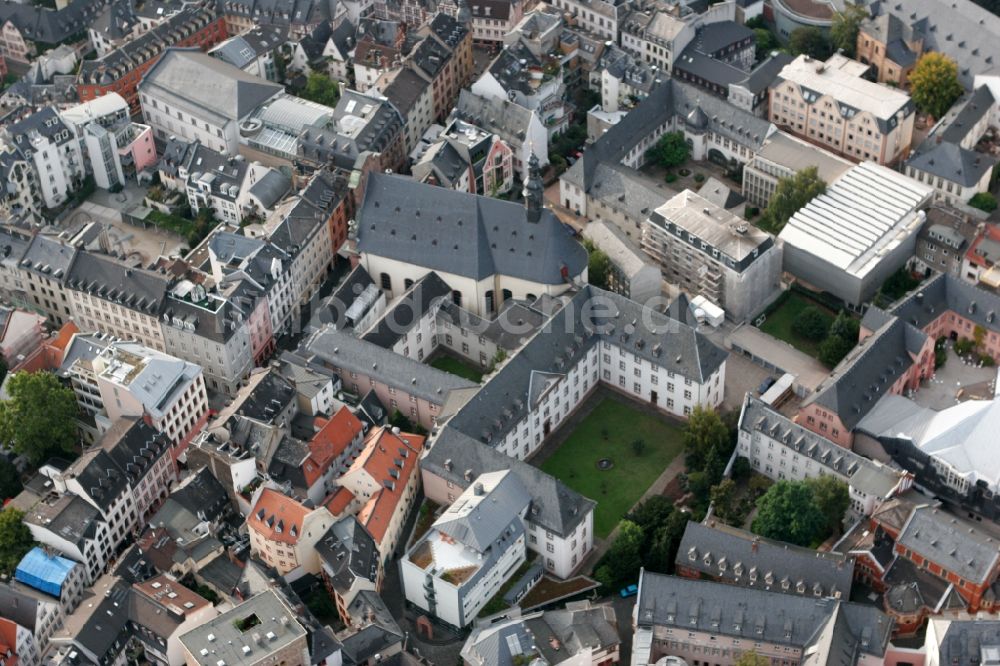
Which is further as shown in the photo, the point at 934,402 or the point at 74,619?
the point at 934,402

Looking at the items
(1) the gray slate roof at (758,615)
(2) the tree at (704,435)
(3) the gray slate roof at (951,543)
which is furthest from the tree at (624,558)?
(3) the gray slate roof at (951,543)

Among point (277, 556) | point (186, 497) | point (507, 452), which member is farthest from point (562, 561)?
point (186, 497)

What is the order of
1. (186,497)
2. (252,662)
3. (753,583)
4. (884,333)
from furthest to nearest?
(884,333) → (186,497) → (753,583) → (252,662)

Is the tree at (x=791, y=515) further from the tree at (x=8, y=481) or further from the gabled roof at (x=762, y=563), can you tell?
the tree at (x=8, y=481)

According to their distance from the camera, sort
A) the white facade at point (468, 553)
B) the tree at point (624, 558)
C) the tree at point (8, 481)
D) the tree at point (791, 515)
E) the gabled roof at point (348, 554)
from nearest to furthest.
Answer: the white facade at point (468, 553) < the gabled roof at point (348, 554) < the tree at point (624, 558) < the tree at point (791, 515) < the tree at point (8, 481)

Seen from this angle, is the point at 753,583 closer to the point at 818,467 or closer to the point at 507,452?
the point at 818,467

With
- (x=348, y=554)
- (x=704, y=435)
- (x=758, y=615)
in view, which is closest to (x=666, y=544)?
(x=758, y=615)
